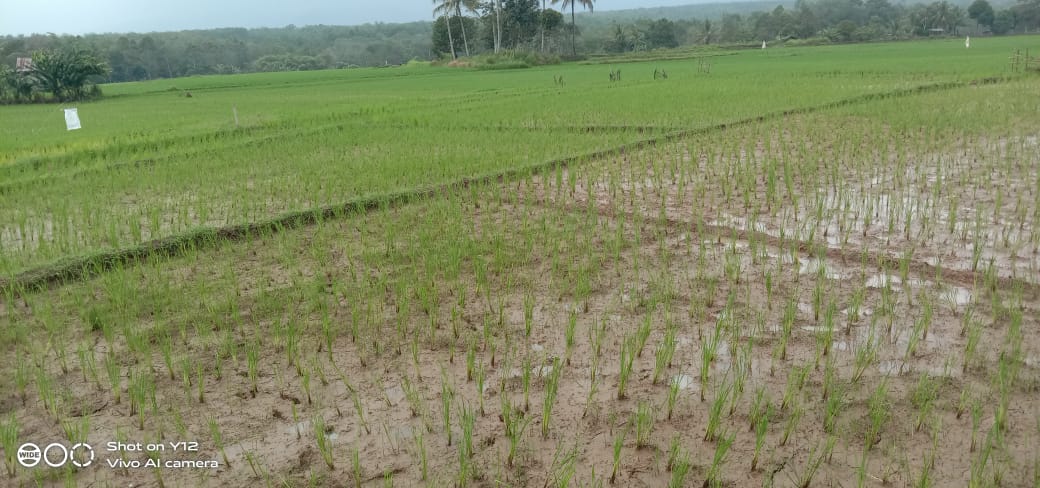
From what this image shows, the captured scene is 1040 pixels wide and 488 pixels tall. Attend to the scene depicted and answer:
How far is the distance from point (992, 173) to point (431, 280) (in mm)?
5343

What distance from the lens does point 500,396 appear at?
2.82 metres

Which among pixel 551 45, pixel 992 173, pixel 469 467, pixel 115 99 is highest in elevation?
pixel 551 45

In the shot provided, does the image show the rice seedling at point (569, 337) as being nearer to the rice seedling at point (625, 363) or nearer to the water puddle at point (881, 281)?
the rice seedling at point (625, 363)

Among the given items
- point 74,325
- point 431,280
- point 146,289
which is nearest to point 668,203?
point 431,280

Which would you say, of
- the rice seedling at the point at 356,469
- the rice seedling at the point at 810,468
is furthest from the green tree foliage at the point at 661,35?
the rice seedling at the point at 356,469

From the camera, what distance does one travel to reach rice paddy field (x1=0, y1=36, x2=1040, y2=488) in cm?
243

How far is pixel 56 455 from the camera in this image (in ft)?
8.17

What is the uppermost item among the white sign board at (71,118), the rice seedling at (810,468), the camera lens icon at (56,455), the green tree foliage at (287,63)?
the green tree foliage at (287,63)

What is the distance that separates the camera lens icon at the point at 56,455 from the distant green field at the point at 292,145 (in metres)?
2.41

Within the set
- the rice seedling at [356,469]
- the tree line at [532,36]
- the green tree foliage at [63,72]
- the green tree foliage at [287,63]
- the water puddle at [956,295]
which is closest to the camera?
the rice seedling at [356,469]

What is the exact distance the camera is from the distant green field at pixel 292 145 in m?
5.84

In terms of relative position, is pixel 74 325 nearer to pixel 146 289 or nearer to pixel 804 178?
pixel 146 289

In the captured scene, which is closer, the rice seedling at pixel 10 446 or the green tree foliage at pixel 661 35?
the rice seedling at pixel 10 446

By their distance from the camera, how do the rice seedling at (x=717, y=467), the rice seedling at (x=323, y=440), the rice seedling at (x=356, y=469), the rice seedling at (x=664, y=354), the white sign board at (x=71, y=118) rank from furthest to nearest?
the white sign board at (x=71, y=118) → the rice seedling at (x=664, y=354) → the rice seedling at (x=323, y=440) → the rice seedling at (x=356, y=469) → the rice seedling at (x=717, y=467)
